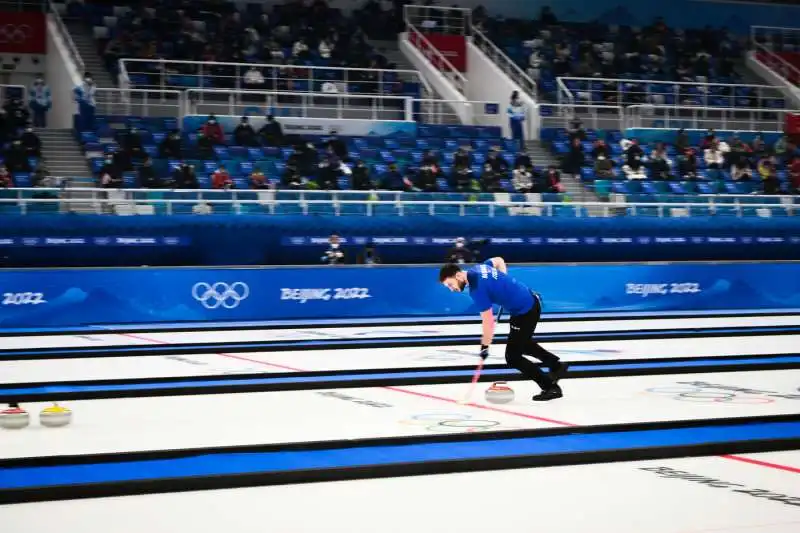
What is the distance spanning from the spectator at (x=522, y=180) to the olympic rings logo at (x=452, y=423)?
1769 centimetres

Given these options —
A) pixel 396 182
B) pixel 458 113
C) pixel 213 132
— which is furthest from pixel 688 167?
pixel 213 132

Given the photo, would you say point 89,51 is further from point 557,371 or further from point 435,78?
point 557,371

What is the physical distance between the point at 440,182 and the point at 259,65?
6.69m

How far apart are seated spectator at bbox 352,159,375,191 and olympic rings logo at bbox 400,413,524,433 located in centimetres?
1585

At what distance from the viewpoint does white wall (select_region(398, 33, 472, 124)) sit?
33.3m

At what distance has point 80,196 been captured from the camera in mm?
21469

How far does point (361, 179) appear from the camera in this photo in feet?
83.1

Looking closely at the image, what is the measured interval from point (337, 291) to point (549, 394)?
11508 millimetres

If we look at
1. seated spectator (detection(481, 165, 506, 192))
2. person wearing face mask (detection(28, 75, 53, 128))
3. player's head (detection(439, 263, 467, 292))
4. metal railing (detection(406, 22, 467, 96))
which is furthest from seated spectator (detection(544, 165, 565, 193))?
player's head (detection(439, 263, 467, 292))

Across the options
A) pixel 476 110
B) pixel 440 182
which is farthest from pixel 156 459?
pixel 476 110

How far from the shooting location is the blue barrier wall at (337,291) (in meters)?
19.8

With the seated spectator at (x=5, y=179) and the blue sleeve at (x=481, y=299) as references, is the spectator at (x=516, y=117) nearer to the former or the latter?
the seated spectator at (x=5, y=179)

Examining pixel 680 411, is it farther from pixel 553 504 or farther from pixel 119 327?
pixel 119 327

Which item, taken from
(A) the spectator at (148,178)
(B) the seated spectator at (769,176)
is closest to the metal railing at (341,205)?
(A) the spectator at (148,178)
